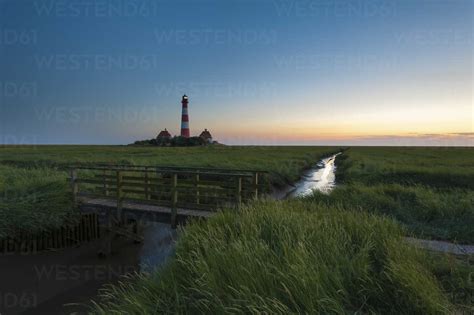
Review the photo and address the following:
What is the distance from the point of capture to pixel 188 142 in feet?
291

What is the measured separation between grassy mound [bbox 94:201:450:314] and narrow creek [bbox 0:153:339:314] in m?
2.40

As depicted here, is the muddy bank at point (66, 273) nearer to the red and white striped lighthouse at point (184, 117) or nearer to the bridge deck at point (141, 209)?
the bridge deck at point (141, 209)

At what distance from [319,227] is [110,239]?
353 inches

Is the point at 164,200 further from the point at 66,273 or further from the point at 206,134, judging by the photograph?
the point at 206,134

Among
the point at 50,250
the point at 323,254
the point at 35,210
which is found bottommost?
the point at 50,250

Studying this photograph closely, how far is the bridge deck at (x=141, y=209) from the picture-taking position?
1069cm

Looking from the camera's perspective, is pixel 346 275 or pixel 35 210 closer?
pixel 346 275

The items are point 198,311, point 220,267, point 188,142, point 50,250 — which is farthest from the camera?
point 188,142

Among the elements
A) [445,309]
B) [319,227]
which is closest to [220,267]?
[319,227]

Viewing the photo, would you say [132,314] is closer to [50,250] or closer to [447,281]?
[447,281]

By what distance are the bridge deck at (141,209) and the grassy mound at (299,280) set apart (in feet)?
18.0

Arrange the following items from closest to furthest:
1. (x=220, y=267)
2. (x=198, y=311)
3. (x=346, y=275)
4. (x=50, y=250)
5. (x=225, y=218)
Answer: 1. (x=198, y=311)
2. (x=346, y=275)
3. (x=220, y=267)
4. (x=225, y=218)
5. (x=50, y=250)

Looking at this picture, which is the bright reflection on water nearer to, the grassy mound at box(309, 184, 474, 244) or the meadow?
the grassy mound at box(309, 184, 474, 244)

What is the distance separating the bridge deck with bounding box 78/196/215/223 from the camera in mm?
10688
